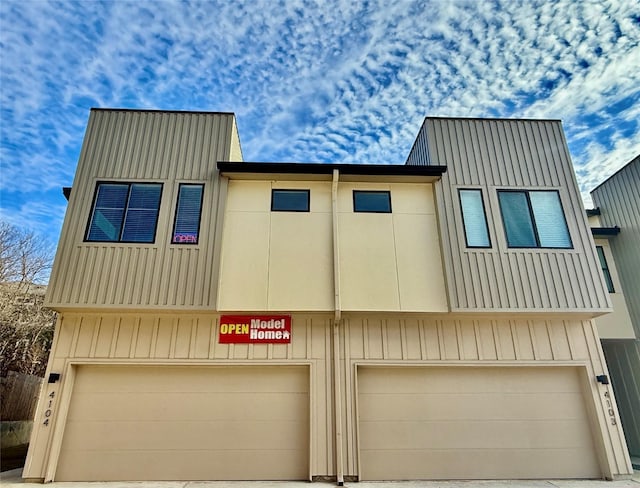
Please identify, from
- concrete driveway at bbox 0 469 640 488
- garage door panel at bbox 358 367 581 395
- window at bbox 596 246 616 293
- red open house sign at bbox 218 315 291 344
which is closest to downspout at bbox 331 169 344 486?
concrete driveway at bbox 0 469 640 488

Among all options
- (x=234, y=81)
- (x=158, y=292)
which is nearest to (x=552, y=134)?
(x=234, y=81)

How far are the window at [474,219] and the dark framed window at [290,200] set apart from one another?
320cm

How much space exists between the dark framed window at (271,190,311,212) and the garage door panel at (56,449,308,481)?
14.6ft

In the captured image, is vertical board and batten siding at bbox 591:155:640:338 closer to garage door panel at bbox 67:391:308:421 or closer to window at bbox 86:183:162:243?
garage door panel at bbox 67:391:308:421

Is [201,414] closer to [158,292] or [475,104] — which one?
[158,292]

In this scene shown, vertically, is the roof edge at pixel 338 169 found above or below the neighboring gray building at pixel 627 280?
above

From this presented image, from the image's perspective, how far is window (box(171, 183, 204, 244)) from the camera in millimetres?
6270

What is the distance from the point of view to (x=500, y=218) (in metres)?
6.59

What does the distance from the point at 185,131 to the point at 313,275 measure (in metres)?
4.14

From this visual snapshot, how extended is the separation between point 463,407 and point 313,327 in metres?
3.09

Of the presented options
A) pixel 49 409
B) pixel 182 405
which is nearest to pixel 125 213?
pixel 49 409

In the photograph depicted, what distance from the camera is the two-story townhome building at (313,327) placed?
5637 mm

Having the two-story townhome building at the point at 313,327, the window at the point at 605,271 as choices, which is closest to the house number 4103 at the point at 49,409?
the two-story townhome building at the point at 313,327

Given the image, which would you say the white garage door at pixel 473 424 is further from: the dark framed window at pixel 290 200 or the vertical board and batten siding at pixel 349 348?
the dark framed window at pixel 290 200
